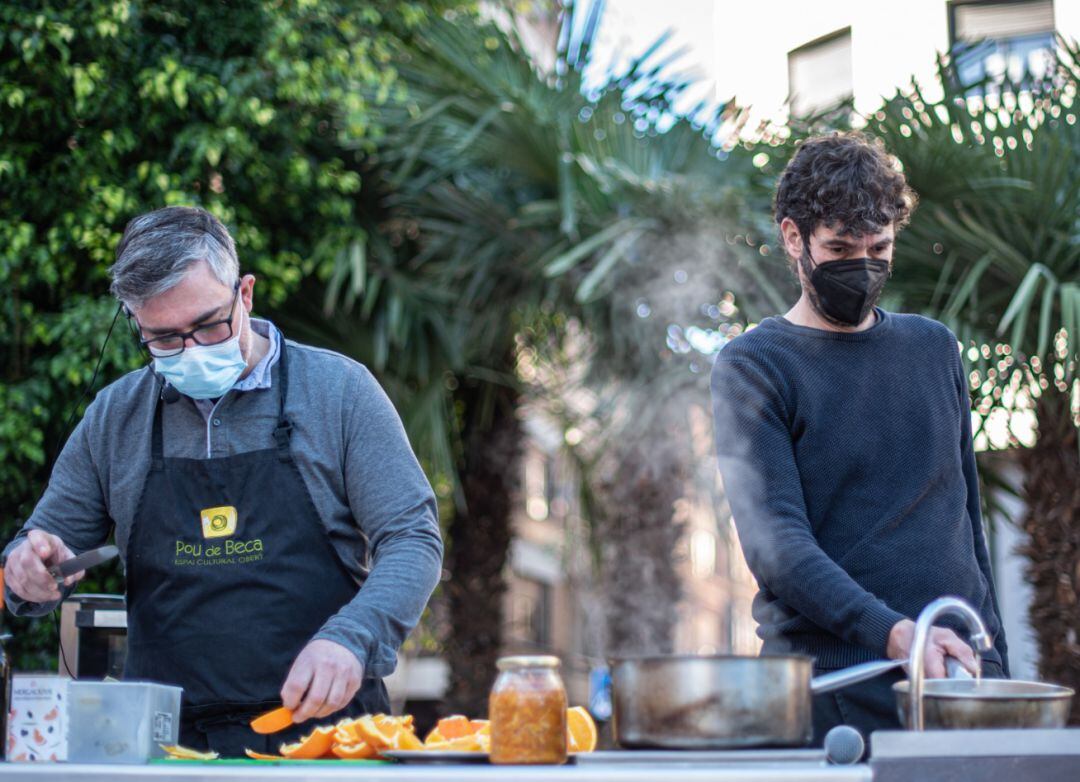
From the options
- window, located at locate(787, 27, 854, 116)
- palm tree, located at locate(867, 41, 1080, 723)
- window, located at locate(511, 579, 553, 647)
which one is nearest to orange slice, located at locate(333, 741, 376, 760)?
palm tree, located at locate(867, 41, 1080, 723)

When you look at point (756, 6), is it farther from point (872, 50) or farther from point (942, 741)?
point (942, 741)

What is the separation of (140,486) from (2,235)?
3.63 metres

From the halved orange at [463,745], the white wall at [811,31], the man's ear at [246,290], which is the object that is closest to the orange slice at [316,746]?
the halved orange at [463,745]

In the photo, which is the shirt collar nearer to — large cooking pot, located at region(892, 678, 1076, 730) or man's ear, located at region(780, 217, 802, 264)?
man's ear, located at region(780, 217, 802, 264)

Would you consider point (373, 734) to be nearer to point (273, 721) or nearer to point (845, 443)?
point (273, 721)

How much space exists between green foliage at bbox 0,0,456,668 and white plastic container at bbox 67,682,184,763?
3944mm

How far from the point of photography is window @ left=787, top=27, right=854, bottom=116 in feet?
37.9

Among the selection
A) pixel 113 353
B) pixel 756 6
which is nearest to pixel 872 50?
pixel 756 6

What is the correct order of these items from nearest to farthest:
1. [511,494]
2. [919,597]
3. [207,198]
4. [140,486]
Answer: [919,597] → [140,486] → [207,198] → [511,494]

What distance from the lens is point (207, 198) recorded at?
20.2 ft

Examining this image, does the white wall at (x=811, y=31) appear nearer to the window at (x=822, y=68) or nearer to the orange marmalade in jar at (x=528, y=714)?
the window at (x=822, y=68)

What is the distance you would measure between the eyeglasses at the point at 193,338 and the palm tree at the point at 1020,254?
10.7 feet

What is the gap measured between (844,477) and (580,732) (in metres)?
0.66

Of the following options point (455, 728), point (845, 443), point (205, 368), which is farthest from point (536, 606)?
point (455, 728)
